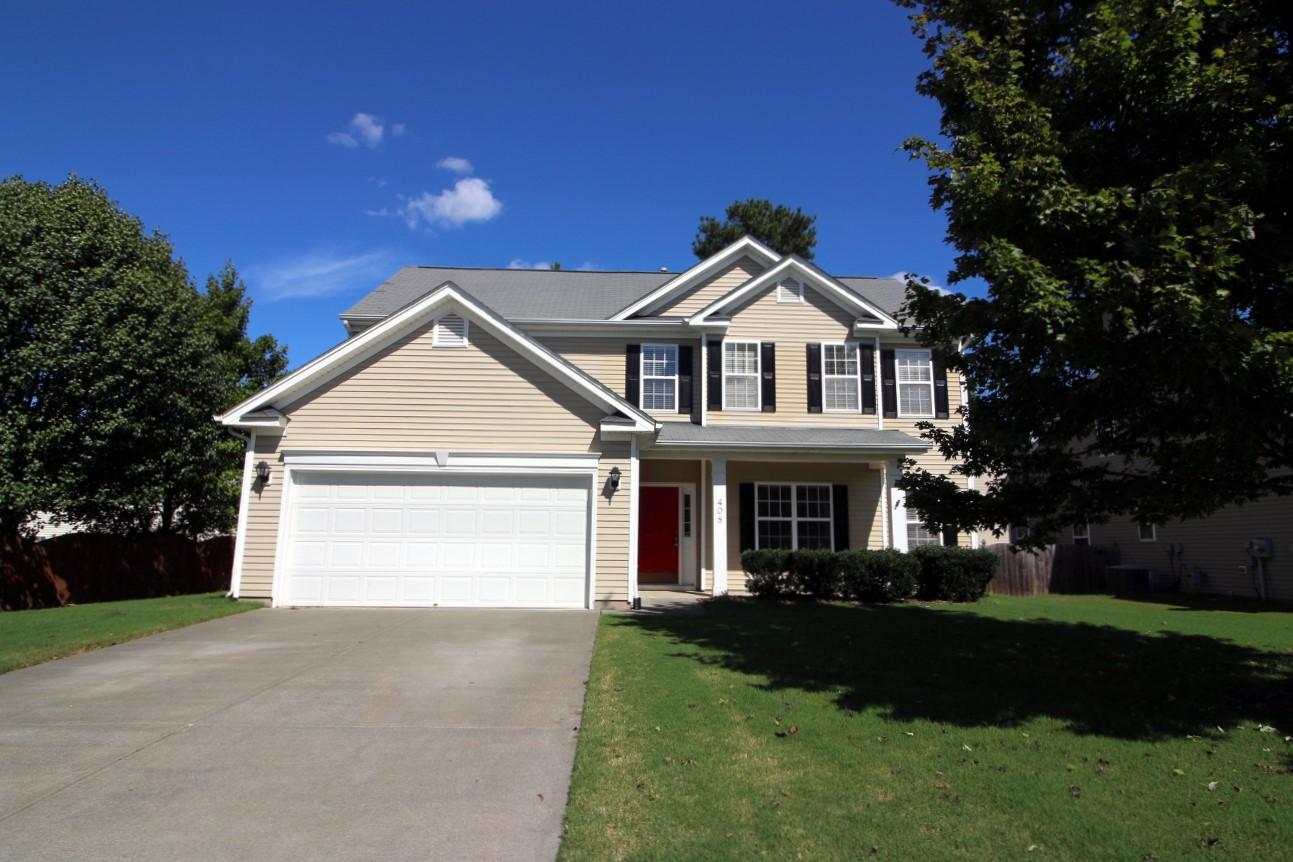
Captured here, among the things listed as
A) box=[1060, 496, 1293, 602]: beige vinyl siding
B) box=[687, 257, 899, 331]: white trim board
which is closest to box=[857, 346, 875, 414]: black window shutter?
box=[687, 257, 899, 331]: white trim board

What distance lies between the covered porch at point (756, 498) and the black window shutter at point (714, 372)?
647 millimetres

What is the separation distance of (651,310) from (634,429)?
5602 millimetres

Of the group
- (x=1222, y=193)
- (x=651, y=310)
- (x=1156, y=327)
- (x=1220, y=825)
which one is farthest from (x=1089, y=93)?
(x=651, y=310)

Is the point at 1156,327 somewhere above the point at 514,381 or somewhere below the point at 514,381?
below

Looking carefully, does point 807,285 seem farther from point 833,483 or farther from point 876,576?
point 876,576

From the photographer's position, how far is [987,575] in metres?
14.8

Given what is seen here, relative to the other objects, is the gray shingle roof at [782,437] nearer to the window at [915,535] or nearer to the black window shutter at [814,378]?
the black window shutter at [814,378]

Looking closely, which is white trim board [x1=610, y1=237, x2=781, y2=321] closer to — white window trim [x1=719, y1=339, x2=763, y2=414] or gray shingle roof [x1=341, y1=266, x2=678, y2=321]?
gray shingle roof [x1=341, y1=266, x2=678, y2=321]

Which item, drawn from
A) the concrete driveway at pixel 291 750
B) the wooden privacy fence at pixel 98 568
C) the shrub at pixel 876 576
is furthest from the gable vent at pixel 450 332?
the wooden privacy fence at pixel 98 568

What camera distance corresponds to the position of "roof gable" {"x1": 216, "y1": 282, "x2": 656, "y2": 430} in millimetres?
12828

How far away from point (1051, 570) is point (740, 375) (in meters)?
9.10

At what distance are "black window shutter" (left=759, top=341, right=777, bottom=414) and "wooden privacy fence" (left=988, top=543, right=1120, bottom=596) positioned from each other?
570 cm

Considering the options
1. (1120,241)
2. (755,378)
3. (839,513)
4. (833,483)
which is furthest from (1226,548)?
(1120,241)

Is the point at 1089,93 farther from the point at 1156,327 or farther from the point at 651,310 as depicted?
the point at 651,310
